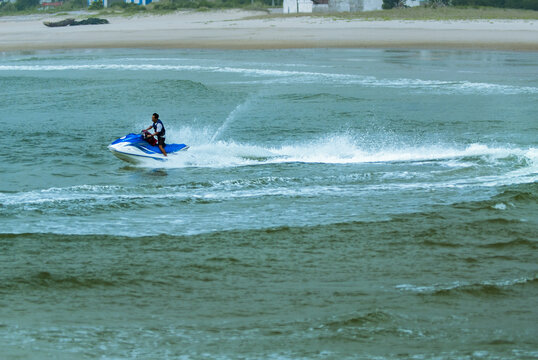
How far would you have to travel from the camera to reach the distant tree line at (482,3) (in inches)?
2490

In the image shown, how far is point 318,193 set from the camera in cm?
1505

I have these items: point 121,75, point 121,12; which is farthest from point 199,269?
point 121,12

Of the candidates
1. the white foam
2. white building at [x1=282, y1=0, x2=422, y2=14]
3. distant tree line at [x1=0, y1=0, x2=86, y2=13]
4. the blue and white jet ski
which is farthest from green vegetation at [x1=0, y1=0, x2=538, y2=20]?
the blue and white jet ski

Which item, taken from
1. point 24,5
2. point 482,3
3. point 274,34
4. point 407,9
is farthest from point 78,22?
point 24,5

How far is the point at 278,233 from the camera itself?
40.4 ft

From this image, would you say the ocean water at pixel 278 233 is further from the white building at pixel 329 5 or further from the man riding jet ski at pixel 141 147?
the white building at pixel 329 5

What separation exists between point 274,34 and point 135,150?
128ft

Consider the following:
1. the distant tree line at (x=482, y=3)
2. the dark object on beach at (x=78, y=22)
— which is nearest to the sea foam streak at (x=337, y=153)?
the distant tree line at (x=482, y=3)

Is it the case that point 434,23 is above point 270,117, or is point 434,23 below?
above

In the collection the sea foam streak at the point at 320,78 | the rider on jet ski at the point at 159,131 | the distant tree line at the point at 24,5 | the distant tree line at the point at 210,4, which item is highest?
the distant tree line at the point at 24,5

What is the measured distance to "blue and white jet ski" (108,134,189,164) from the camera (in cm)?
1812

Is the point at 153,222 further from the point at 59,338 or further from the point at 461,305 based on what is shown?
the point at 461,305

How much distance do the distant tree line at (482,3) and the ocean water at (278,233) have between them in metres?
39.0

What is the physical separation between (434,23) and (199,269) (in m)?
46.9
